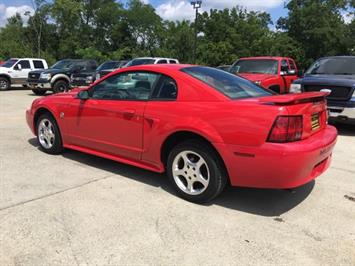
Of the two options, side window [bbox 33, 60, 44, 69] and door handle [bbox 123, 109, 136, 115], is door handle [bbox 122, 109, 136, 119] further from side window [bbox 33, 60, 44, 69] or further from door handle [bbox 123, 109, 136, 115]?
side window [bbox 33, 60, 44, 69]

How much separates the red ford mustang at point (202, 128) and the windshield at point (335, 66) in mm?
5849

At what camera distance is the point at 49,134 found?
→ 20.6 ft

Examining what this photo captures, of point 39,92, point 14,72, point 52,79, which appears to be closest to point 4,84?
point 14,72

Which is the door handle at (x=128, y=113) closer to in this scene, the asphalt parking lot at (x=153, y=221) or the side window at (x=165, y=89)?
the side window at (x=165, y=89)

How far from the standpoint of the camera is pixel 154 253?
3.37 meters

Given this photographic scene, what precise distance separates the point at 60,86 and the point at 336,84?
13014mm

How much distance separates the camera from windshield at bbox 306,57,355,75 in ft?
32.9

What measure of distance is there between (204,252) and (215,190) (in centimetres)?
99

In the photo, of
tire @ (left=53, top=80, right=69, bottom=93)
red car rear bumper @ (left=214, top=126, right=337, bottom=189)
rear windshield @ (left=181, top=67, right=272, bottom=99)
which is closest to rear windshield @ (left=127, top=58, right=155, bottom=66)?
tire @ (left=53, top=80, right=69, bottom=93)

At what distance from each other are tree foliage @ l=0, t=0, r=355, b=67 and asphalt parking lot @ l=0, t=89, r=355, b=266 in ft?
132

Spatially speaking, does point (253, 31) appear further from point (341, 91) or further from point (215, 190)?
point (215, 190)

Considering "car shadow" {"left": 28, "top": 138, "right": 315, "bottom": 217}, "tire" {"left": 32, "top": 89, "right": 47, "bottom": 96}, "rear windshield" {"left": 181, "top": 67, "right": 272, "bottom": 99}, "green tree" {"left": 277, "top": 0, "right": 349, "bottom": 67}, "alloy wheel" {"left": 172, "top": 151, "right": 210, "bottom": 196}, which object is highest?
"green tree" {"left": 277, "top": 0, "right": 349, "bottom": 67}

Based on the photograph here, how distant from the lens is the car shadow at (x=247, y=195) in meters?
→ 4.40

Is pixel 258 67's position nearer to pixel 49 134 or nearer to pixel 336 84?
pixel 336 84
